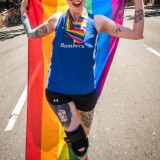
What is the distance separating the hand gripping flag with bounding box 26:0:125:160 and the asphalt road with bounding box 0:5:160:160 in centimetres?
44

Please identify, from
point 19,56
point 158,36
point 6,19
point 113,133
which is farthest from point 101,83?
point 6,19

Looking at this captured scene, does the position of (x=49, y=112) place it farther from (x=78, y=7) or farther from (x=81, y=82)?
(x=78, y=7)

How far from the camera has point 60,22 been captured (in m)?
2.93

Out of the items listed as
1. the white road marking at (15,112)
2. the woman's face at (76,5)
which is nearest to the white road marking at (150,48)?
the white road marking at (15,112)

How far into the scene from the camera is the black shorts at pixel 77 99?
2992mm

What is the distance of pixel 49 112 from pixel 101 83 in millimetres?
875

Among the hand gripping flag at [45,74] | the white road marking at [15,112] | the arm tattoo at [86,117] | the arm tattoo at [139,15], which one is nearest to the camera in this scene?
the arm tattoo at [139,15]

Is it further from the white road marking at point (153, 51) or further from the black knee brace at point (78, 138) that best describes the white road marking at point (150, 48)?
the black knee brace at point (78, 138)

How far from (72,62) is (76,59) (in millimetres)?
54

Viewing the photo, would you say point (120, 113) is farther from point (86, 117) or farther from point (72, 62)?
point (72, 62)

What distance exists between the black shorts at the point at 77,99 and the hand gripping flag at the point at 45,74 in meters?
0.78

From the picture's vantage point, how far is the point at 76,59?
2.82m

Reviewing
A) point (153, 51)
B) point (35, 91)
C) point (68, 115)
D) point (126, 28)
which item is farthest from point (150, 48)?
point (68, 115)

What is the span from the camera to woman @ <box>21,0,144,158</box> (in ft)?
9.17
